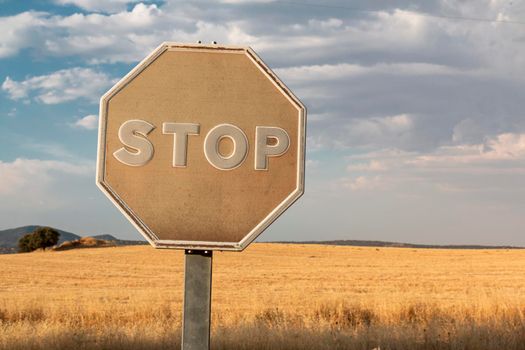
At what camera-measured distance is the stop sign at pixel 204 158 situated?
3525 mm

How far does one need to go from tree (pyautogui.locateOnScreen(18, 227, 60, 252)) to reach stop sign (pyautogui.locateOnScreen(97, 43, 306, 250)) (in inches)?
3022

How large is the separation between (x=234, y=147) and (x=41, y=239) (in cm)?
7730

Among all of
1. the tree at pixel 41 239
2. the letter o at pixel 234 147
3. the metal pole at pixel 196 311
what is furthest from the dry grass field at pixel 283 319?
the tree at pixel 41 239

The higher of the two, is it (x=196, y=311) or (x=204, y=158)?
(x=204, y=158)

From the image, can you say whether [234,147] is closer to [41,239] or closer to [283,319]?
[283,319]

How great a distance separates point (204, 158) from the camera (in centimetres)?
354

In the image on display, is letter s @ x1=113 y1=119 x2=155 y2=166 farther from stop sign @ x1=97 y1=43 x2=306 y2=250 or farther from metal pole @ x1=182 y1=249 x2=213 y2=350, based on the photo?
metal pole @ x1=182 y1=249 x2=213 y2=350

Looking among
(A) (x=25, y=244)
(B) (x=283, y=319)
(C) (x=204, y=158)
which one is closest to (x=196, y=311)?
(C) (x=204, y=158)

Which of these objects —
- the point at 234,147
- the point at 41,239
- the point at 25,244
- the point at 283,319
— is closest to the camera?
the point at 234,147

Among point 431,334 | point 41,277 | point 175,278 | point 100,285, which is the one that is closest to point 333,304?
point 431,334

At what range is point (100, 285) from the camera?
3028cm

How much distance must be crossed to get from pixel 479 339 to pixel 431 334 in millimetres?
437

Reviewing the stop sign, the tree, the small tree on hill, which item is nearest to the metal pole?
the stop sign

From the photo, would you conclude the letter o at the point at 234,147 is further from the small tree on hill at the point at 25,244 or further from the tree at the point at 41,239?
the small tree on hill at the point at 25,244
